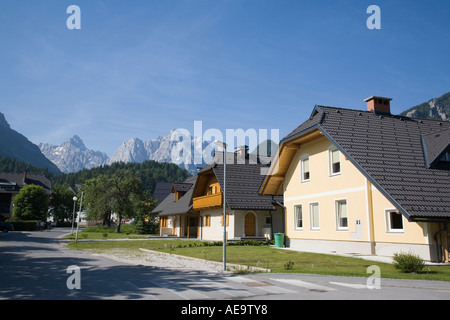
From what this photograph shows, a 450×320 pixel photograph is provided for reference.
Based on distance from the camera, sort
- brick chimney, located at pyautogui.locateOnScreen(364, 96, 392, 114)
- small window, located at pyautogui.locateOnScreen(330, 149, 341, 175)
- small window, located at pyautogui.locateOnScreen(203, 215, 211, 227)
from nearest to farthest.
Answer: small window, located at pyautogui.locateOnScreen(330, 149, 341, 175)
brick chimney, located at pyautogui.locateOnScreen(364, 96, 392, 114)
small window, located at pyautogui.locateOnScreen(203, 215, 211, 227)

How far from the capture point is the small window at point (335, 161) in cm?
1983

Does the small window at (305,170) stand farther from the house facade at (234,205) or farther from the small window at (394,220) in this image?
the small window at (394,220)

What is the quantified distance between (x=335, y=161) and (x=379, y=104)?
578cm

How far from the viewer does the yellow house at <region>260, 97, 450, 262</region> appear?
1489 cm

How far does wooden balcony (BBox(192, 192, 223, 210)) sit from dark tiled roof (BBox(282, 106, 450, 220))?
11.0m

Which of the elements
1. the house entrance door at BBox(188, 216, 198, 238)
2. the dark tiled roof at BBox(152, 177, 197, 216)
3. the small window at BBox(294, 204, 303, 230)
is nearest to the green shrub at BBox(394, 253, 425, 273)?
the small window at BBox(294, 204, 303, 230)

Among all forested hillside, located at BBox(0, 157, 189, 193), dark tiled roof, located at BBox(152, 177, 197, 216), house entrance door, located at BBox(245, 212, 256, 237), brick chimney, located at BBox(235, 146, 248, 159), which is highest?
forested hillside, located at BBox(0, 157, 189, 193)

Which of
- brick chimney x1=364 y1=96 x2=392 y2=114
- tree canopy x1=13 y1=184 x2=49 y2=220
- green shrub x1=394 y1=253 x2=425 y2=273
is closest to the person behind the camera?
green shrub x1=394 y1=253 x2=425 y2=273

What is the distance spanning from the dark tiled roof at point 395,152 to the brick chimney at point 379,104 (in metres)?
0.79

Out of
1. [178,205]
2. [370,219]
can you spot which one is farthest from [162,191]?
[370,219]

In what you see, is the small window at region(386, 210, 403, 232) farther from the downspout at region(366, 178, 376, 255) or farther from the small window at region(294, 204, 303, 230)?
the small window at region(294, 204, 303, 230)

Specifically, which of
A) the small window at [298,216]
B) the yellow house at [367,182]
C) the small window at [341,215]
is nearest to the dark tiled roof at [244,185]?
the small window at [298,216]

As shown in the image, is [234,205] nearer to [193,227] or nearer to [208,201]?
[208,201]
